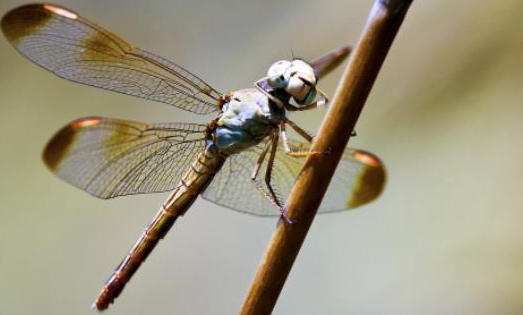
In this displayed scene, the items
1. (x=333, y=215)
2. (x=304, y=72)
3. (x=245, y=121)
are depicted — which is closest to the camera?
(x=304, y=72)

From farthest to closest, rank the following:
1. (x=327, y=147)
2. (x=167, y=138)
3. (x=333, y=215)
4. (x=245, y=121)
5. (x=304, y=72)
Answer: (x=333, y=215)
(x=167, y=138)
(x=245, y=121)
(x=304, y=72)
(x=327, y=147)

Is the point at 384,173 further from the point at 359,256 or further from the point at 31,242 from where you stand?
the point at 31,242

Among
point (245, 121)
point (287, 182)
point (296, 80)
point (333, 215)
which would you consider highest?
point (296, 80)

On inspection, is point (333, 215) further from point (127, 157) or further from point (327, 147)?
point (327, 147)

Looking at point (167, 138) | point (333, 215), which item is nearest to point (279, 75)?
point (167, 138)

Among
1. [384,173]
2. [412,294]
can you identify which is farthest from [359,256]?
[384,173]

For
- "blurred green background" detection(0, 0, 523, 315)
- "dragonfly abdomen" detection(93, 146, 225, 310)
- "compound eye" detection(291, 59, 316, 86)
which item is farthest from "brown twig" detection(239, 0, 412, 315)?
"blurred green background" detection(0, 0, 523, 315)

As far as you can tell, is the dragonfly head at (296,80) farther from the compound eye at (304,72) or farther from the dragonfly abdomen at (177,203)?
the dragonfly abdomen at (177,203)
